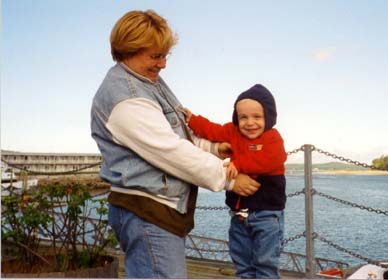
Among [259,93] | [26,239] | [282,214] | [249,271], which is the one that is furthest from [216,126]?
[26,239]

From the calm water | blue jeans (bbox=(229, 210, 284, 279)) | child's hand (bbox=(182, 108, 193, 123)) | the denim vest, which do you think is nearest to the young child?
blue jeans (bbox=(229, 210, 284, 279))

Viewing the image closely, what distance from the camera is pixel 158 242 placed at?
1.32m

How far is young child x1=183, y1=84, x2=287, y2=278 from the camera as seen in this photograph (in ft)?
5.21

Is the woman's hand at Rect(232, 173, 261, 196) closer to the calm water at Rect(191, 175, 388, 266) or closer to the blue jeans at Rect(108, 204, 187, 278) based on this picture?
the blue jeans at Rect(108, 204, 187, 278)

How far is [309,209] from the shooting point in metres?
2.92

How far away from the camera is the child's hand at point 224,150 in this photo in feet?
5.47

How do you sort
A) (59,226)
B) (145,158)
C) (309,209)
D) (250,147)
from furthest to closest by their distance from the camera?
(309,209) < (59,226) < (250,147) < (145,158)

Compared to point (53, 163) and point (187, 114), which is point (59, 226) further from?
point (187, 114)

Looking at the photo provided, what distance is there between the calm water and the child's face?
3.54ft

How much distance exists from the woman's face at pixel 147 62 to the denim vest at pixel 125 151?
0.08 feet

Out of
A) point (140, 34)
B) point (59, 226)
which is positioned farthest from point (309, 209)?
point (140, 34)

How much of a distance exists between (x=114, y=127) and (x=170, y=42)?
255mm

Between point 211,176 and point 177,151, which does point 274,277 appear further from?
point 177,151

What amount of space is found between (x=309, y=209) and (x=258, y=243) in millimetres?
1383
